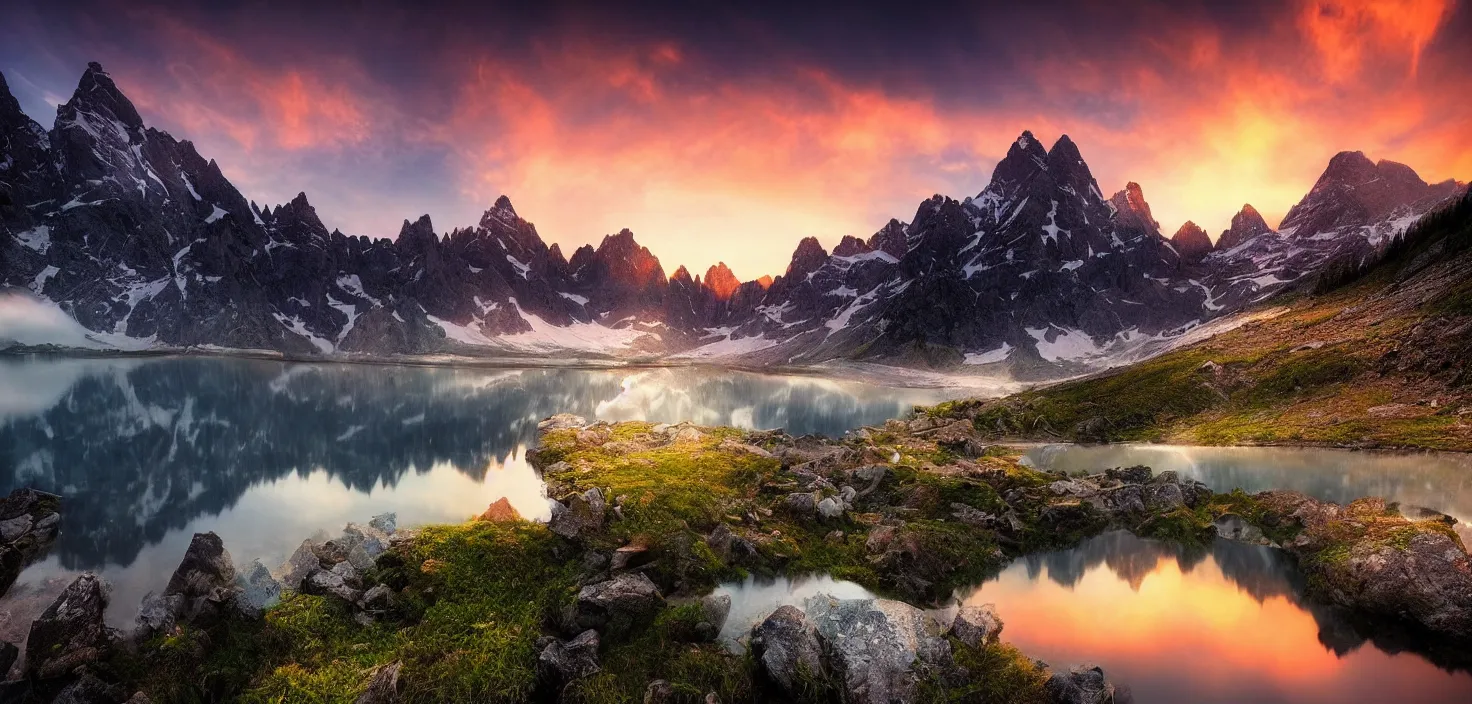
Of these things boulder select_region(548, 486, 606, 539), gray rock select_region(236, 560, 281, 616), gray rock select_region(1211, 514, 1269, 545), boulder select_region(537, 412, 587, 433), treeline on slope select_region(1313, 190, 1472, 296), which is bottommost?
gray rock select_region(1211, 514, 1269, 545)

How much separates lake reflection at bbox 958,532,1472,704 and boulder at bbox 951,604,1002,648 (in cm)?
39

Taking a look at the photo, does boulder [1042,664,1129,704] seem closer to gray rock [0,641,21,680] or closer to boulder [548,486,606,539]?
boulder [548,486,606,539]

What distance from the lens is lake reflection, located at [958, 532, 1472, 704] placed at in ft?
26.8

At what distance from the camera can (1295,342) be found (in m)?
36.4

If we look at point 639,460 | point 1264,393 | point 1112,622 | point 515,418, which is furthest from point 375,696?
point 1264,393

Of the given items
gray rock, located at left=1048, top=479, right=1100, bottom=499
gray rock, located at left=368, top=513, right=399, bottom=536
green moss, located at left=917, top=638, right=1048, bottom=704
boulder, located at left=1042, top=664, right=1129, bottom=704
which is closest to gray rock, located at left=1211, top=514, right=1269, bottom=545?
gray rock, located at left=1048, top=479, right=1100, bottom=499

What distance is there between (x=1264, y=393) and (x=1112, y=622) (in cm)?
2956

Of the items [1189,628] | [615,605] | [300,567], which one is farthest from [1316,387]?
[300,567]

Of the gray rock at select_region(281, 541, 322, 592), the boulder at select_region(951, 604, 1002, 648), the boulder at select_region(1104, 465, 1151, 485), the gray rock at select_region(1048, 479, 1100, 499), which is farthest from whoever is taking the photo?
the boulder at select_region(1104, 465, 1151, 485)

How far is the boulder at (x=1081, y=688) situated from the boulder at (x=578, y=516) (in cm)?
867

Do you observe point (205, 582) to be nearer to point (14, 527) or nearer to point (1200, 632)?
point (14, 527)

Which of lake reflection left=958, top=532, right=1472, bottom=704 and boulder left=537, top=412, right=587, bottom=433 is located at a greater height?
boulder left=537, top=412, right=587, bottom=433

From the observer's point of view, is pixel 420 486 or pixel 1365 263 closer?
pixel 420 486

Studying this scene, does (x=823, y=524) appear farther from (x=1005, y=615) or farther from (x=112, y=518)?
(x=112, y=518)
